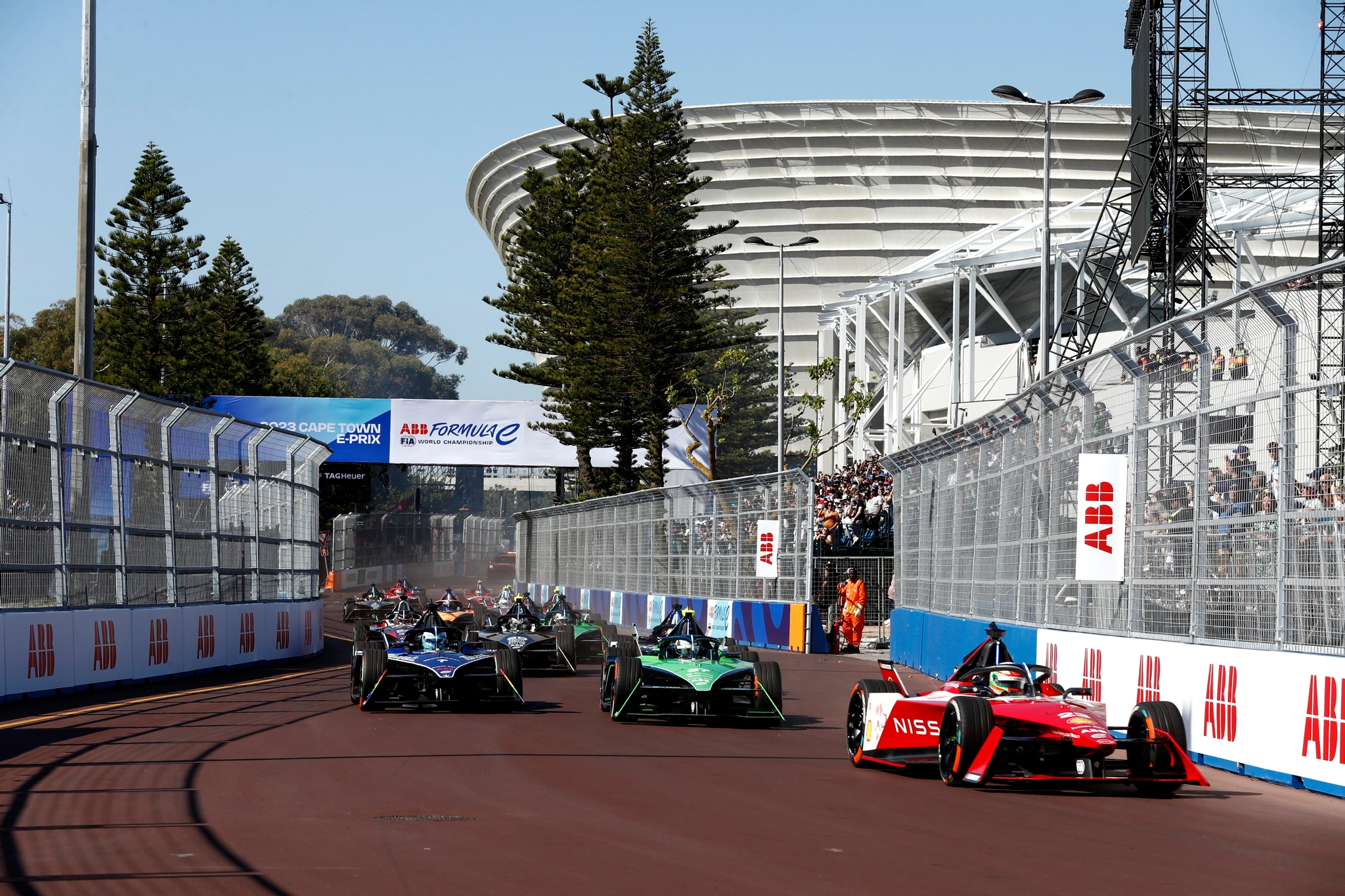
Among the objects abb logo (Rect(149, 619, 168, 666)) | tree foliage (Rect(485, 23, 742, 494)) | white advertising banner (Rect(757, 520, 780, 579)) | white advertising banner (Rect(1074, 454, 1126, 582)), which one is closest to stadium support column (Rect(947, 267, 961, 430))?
tree foliage (Rect(485, 23, 742, 494))

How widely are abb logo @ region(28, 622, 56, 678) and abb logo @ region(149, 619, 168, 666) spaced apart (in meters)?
2.43

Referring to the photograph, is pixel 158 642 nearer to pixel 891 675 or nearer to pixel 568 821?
pixel 891 675

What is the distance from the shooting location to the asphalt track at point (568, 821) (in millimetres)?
6480

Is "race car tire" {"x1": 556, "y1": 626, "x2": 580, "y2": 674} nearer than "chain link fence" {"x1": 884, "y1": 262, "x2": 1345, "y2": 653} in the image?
No

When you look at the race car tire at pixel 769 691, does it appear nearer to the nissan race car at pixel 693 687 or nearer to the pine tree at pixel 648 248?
the nissan race car at pixel 693 687

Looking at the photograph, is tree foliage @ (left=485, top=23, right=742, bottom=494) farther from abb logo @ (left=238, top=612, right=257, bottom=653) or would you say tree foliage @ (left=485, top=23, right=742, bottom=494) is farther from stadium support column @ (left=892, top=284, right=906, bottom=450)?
abb logo @ (left=238, top=612, right=257, bottom=653)

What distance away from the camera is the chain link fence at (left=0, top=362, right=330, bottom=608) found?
1567 centimetres

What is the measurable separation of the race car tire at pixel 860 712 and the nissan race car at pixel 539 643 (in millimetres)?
9524

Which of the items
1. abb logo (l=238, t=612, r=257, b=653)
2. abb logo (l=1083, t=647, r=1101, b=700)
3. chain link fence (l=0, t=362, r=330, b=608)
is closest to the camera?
abb logo (l=1083, t=647, r=1101, b=700)

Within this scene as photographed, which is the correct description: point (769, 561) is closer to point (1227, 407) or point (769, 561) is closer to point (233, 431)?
point (233, 431)

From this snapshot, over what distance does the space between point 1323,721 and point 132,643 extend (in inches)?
525

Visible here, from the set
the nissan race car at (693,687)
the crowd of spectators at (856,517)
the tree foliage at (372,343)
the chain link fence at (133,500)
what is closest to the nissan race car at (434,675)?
the nissan race car at (693,687)

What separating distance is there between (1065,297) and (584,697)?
126 feet

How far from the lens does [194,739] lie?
11734mm
